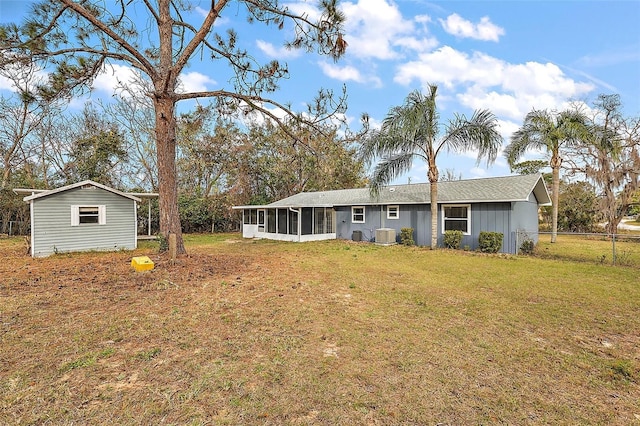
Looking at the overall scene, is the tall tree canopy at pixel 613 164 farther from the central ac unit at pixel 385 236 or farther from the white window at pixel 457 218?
the central ac unit at pixel 385 236

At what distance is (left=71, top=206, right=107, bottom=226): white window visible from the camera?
11.2 metres

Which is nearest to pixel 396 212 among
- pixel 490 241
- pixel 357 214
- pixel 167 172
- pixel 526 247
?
pixel 357 214

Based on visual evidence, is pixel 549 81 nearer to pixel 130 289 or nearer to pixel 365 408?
pixel 365 408

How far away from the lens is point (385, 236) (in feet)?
44.6

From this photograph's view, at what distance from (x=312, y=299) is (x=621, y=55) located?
1406 centimetres

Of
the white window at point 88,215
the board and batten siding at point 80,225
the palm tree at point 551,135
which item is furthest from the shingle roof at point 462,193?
the white window at point 88,215

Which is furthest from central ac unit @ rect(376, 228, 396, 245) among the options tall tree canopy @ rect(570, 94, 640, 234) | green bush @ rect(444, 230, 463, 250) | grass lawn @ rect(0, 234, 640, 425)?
tall tree canopy @ rect(570, 94, 640, 234)

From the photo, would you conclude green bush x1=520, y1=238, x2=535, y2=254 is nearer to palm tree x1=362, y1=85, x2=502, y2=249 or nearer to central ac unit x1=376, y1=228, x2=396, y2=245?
palm tree x1=362, y1=85, x2=502, y2=249

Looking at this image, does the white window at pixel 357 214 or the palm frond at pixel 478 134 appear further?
the white window at pixel 357 214

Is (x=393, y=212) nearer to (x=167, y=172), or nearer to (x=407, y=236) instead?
(x=407, y=236)

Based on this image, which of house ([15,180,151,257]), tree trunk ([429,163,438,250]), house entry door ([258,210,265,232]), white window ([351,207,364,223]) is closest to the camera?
house ([15,180,151,257])

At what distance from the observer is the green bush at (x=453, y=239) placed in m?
11.9

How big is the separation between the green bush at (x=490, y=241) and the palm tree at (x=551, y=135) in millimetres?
4924

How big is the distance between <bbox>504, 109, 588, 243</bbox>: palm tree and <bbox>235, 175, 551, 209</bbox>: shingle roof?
2020mm
